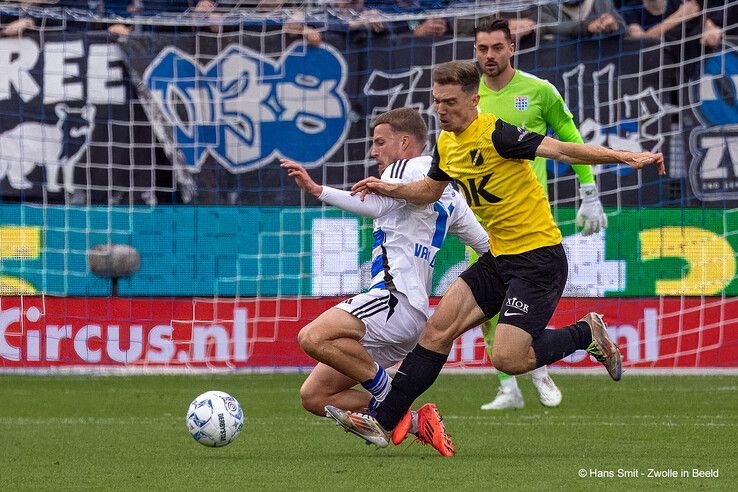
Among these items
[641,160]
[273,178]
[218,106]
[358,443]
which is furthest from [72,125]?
[641,160]

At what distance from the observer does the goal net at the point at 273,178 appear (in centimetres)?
1290

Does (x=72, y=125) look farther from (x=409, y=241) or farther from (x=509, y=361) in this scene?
(x=509, y=361)

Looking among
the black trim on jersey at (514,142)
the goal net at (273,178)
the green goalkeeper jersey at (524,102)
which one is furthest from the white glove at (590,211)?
the goal net at (273,178)

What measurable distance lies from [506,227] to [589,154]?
71 cm

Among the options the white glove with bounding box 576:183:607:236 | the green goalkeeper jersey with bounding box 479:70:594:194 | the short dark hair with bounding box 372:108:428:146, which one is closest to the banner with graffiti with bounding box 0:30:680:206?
the white glove with bounding box 576:183:607:236

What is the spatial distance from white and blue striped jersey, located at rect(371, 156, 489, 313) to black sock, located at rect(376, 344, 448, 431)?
0.32 m

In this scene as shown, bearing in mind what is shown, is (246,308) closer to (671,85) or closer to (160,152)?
(160,152)

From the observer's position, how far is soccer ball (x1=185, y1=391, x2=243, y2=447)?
23.2 ft

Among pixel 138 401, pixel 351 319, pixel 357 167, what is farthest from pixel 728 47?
pixel 351 319

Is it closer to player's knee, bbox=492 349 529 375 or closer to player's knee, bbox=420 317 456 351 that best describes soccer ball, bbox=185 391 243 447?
player's knee, bbox=420 317 456 351

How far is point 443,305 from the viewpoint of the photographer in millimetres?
7086

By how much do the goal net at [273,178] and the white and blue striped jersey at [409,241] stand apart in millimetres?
5400

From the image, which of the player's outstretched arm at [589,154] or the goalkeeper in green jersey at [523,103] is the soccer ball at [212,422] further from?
the goalkeeper in green jersey at [523,103]

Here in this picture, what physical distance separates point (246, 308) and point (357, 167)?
5.53ft
